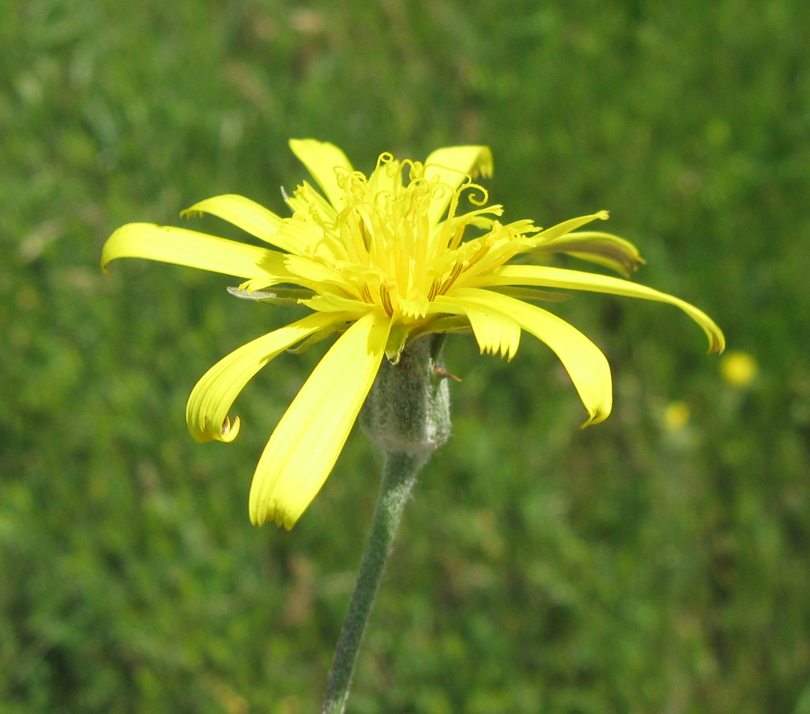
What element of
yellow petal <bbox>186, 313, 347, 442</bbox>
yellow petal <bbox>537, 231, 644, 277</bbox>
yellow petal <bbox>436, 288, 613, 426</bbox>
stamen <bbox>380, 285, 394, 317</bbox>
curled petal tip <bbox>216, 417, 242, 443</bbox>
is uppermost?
yellow petal <bbox>537, 231, 644, 277</bbox>

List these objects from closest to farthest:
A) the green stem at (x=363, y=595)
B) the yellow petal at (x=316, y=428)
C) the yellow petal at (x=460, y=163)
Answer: the yellow petal at (x=316, y=428)
the green stem at (x=363, y=595)
the yellow petal at (x=460, y=163)

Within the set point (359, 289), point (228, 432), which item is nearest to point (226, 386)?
point (228, 432)

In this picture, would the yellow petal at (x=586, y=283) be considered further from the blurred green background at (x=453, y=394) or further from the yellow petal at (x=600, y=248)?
the blurred green background at (x=453, y=394)

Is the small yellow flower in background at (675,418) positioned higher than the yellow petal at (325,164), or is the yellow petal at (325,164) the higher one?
the yellow petal at (325,164)

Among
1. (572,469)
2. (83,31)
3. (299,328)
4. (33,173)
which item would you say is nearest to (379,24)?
(83,31)

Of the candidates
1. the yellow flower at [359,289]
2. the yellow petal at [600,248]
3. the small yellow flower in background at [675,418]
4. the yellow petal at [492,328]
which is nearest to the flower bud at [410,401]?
the yellow flower at [359,289]

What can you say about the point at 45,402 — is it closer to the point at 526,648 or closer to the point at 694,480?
the point at 526,648

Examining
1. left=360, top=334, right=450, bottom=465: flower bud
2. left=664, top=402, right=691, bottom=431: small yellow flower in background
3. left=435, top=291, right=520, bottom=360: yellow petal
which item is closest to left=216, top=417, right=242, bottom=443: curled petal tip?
left=360, top=334, right=450, bottom=465: flower bud

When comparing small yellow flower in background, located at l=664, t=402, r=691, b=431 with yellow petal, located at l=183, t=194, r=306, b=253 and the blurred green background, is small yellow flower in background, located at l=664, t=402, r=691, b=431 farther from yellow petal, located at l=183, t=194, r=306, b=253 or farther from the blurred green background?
yellow petal, located at l=183, t=194, r=306, b=253
